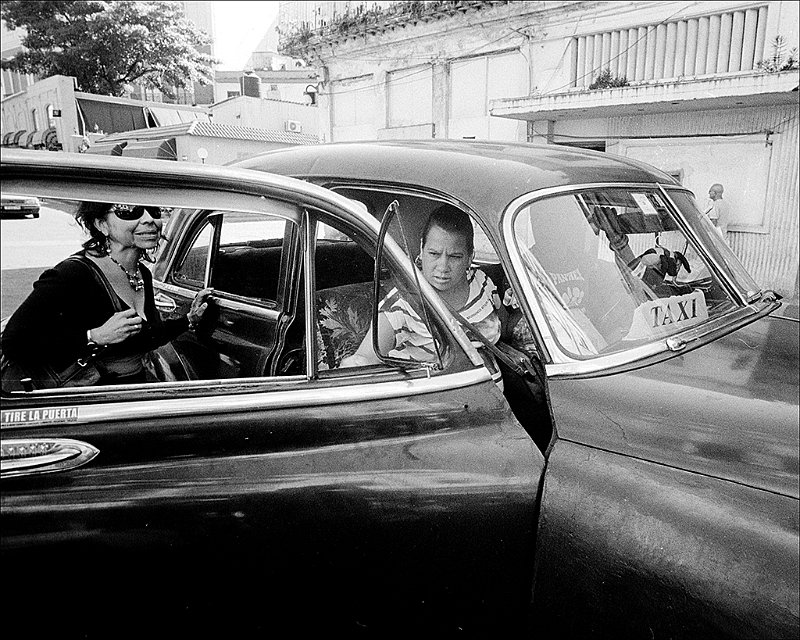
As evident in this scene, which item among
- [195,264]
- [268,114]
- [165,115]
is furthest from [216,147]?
[195,264]

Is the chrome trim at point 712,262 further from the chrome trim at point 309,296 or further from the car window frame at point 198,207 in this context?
the chrome trim at point 309,296

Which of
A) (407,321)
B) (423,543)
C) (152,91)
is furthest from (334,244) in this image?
(152,91)

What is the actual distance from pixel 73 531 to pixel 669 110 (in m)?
10.9

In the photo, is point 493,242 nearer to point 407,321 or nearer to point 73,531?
point 407,321

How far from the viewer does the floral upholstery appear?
201 cm

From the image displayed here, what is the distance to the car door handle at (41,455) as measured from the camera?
4.58 feet

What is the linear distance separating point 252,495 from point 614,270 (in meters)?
1.50

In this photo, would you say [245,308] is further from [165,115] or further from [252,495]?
[165,115]

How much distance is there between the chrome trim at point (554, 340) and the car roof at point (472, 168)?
1.3 inches

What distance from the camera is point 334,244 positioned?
Answer: 254cm

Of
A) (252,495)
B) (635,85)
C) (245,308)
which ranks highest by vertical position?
(635,85)

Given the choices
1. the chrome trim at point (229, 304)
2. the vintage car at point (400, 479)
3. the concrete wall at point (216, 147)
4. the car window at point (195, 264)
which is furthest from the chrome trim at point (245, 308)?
the concrete wall at point (216, 147)

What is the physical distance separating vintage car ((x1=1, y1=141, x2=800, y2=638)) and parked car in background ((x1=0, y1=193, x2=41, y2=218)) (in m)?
0.03

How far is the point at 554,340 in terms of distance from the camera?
1.98m
